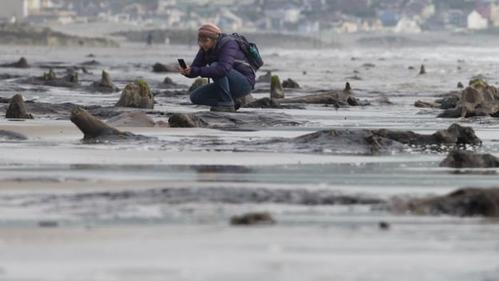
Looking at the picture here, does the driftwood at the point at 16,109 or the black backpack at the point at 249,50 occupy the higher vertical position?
the black backpack at the point at 249,50

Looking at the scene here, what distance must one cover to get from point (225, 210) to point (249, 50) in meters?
10.1

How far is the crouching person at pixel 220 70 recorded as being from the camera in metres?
20.6

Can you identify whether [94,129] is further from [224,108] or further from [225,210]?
[225,210]

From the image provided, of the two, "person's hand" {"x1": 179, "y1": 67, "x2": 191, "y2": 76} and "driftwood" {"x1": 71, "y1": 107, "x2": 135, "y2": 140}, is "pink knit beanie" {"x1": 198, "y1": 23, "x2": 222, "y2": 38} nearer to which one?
"person's hand" {"x1": 179, "y1": 67, "x2": 191, "y2": 76}

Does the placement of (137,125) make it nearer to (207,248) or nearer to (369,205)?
(369,205)

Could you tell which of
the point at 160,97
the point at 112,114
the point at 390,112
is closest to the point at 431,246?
the point at 112,114

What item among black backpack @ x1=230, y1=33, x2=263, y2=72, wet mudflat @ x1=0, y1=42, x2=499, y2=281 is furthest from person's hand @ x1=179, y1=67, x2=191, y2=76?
black backpack @ x1=230, y1=33, x2=263, y2=72

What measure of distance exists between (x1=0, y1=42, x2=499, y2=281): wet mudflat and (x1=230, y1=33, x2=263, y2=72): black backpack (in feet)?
7.02

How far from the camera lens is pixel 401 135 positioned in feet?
56.5

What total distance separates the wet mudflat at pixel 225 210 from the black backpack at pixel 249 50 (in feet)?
7.02

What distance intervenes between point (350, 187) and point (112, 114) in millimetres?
9027

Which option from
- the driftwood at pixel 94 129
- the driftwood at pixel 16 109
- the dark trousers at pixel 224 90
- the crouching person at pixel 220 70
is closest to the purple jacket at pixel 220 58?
the crouching person at pixel 220 70

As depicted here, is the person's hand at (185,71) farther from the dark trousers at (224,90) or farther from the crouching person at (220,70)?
the dark trousers at (224,90)

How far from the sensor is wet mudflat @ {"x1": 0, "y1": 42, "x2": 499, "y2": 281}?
909 cm
